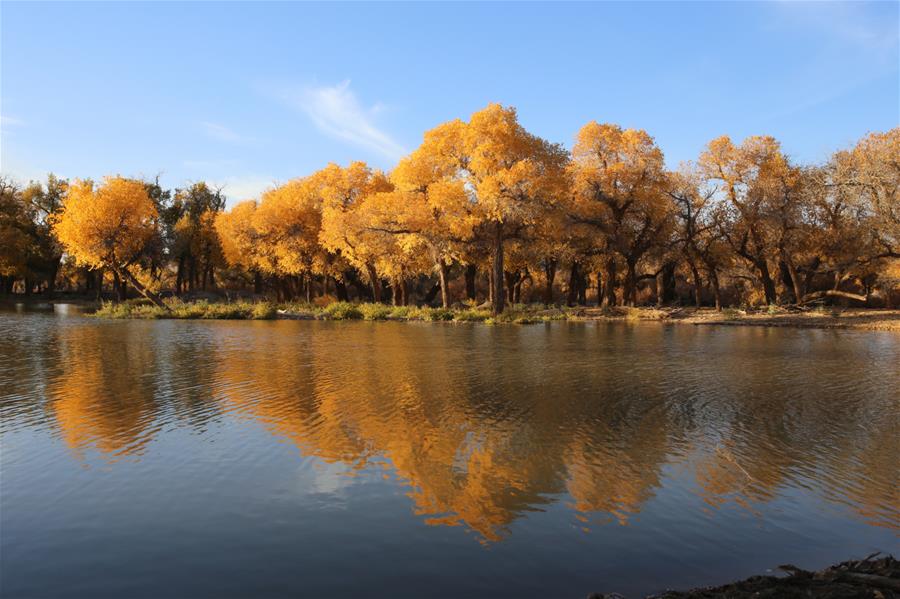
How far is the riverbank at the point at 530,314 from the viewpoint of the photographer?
3575 cm

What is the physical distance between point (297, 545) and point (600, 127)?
41836mm

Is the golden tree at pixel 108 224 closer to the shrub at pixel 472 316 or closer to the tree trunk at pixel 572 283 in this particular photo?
the shrub at pixel 472 316

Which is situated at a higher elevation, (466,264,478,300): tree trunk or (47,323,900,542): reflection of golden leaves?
(466,264,478,300): tree trunk

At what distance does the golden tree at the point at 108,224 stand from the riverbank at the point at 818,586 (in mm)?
46982

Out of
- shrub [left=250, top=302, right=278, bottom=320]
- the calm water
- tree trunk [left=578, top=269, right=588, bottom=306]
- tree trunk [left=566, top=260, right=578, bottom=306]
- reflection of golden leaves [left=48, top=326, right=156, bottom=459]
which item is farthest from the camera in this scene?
tree trunk [left=578, top=269, right=588, bottom=306]

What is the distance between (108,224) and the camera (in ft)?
144

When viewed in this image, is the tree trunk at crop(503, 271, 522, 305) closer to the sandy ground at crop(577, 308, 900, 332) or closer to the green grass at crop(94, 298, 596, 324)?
the green grass at crop(94, 298, 596, 324)

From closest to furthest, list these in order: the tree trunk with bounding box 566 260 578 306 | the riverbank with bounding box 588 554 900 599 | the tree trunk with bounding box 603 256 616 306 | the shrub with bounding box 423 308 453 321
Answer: the riverbank with bounding box 588 554 900 599, the shrub with bounding box 423 308 453 321, the tree trunk with bounding box 603 256 616 306, the tree trunk with bounding box 566 260 578 306

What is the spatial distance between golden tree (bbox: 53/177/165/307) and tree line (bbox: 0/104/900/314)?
0.10m

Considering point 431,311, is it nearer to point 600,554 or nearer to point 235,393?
point 235,393

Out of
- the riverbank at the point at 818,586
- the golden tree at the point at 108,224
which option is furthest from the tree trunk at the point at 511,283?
the riverbank at the point at 818,586

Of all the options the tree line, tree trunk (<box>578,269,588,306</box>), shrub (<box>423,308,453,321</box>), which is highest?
the tree line

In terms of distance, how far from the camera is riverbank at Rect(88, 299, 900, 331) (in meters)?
35.8

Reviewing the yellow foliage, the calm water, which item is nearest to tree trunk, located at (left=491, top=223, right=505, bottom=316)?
the calm water
